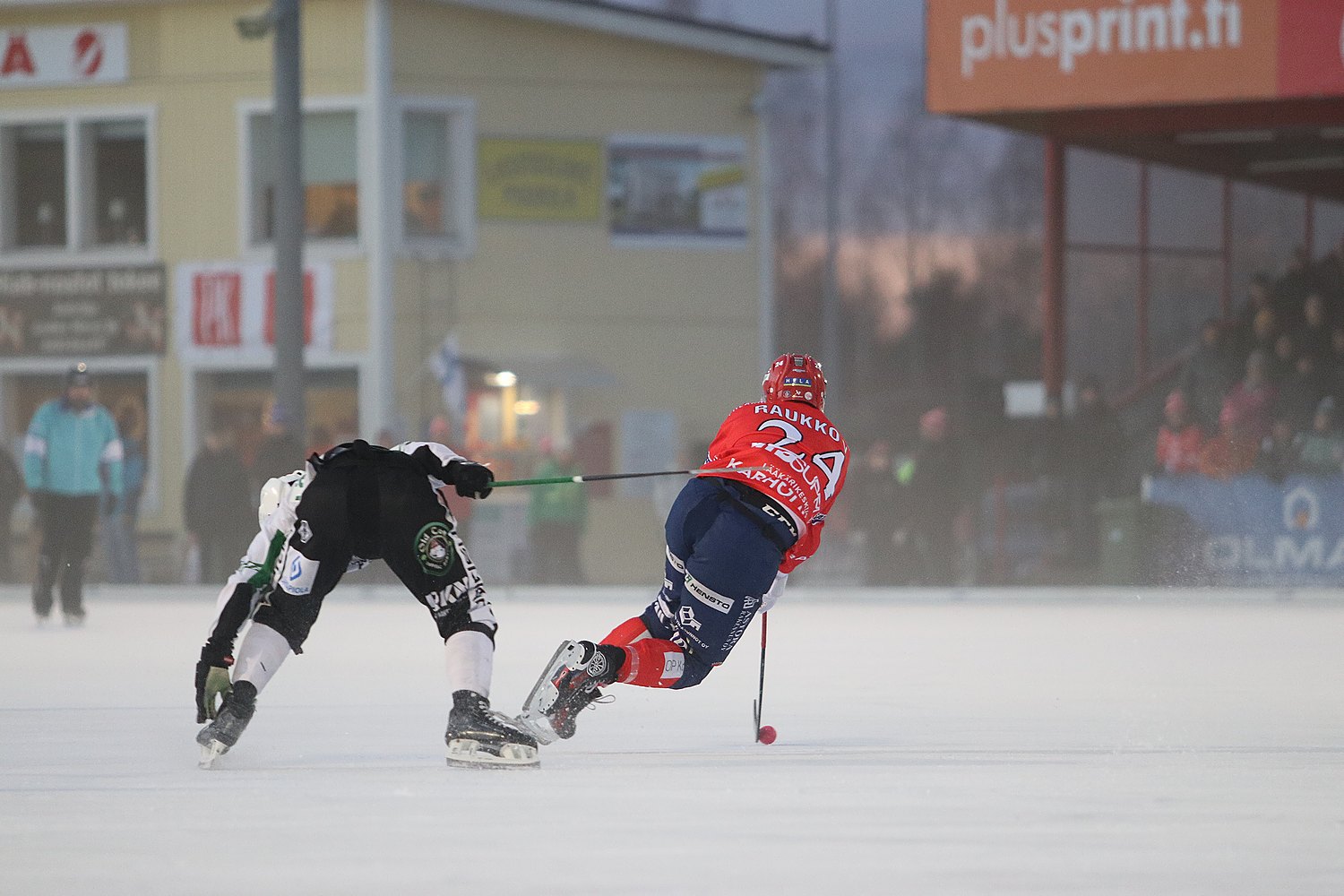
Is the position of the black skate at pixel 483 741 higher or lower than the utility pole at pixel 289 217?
lower

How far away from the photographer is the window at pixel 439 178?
75.4ft

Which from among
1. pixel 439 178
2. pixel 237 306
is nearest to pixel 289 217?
pixel 237 306

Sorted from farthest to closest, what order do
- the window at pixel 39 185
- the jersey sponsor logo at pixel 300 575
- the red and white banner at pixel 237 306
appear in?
the window at pixel 39 185 → the red and white banner at pixel 237 306 → the jersey sponsor logo at pixel 300 575

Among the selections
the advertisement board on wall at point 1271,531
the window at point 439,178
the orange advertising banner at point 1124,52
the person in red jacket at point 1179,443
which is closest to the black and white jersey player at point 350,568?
the advertisement board on wall at point 1271,531

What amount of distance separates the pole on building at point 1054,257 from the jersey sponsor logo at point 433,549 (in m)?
13.3

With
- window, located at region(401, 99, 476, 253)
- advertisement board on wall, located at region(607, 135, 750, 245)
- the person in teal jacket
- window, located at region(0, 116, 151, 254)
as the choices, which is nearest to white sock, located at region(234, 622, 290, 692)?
the person in teal jacket

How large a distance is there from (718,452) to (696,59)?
16838mm

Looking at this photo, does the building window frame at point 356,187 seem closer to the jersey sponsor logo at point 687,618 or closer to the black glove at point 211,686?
the jersey sponsor logo at point 687,618

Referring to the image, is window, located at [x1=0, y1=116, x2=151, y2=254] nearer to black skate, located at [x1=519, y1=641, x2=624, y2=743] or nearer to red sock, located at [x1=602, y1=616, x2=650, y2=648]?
red sock, located at [x1=602, y1=616, x2=650, y2=648]

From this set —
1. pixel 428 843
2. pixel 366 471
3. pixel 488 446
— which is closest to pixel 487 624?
pixel 366 471

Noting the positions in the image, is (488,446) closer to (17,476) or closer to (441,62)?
(441,62)

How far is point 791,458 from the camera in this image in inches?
299

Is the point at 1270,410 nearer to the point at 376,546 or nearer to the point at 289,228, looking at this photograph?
the point at 289,228

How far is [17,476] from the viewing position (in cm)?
1880
